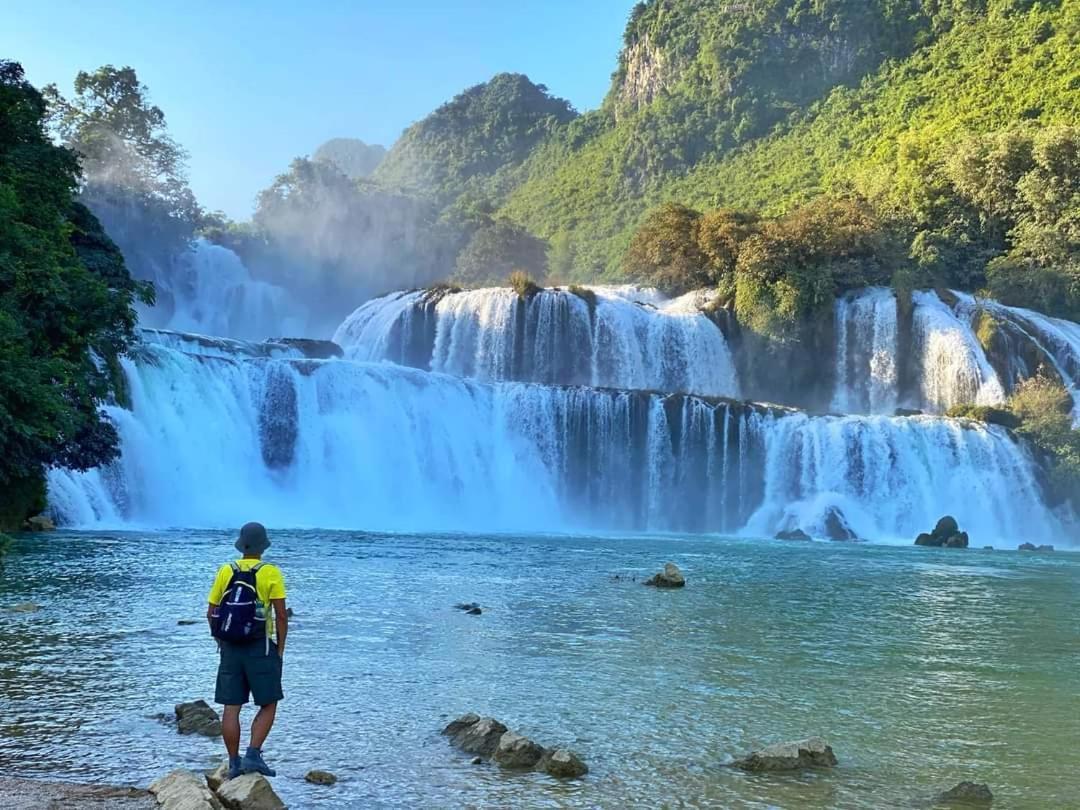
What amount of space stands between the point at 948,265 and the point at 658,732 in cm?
4633

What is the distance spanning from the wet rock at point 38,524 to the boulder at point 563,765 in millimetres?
17630

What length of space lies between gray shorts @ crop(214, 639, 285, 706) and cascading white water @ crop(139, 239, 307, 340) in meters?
61.4

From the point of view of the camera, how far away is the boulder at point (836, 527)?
102 feet

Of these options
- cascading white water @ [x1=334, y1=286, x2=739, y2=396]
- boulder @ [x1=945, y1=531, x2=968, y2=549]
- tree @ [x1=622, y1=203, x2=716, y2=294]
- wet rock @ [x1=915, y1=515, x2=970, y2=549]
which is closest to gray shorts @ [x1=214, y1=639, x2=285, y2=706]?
wet rock @ [x1=915, y1=515, x2=970, y2=549]

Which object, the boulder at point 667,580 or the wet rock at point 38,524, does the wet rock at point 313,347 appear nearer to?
the wet rock at point 38,524

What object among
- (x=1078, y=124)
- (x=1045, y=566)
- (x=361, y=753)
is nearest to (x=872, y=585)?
(x=1045, y=566)

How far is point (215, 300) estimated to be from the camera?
67.2 m

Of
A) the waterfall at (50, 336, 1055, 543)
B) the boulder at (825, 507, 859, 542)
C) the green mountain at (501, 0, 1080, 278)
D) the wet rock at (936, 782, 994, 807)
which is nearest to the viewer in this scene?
the wet rock at (936, 782, 994, 807)

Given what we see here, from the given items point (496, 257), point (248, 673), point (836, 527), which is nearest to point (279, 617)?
point (248, 673)

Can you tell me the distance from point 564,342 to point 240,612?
123 feet

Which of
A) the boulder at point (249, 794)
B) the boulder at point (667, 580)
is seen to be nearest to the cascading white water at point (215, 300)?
the boulder at point (667, 580)

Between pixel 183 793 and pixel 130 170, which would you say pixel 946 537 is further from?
pixel 130 170

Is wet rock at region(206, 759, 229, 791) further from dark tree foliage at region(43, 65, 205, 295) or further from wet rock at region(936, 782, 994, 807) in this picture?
dark tree foliage at region(43, 65, 205, 295)

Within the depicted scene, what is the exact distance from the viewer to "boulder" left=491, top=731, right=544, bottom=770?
6.00m
